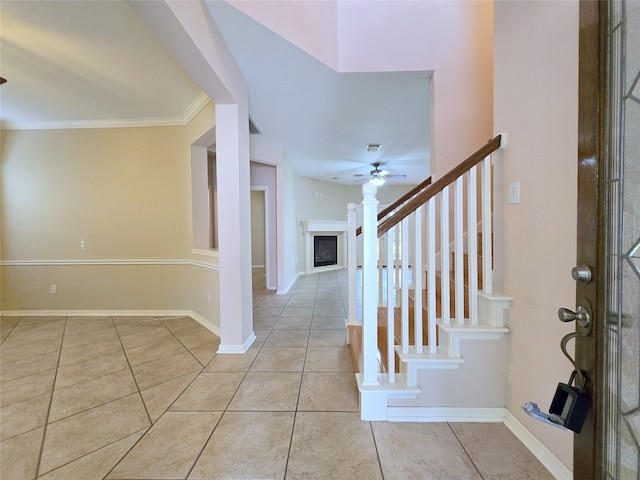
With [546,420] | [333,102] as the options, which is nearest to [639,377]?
[546,420]

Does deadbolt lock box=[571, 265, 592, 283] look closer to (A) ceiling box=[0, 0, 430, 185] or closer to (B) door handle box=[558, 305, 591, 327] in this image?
(B) door handle box=[558, 305, 591, 327]

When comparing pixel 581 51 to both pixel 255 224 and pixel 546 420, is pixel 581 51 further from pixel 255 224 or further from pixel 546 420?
pixel 255 224

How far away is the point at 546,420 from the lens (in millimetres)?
707

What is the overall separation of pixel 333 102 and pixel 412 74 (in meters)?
0.83

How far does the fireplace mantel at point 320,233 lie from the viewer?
582 centimetres

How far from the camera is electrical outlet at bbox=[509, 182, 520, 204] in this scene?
1283 mm

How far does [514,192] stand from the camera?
1.31 metres

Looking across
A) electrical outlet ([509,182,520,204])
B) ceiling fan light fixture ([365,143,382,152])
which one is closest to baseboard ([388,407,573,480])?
electrical outlet ([509,182,520,204])

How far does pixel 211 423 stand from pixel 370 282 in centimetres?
121

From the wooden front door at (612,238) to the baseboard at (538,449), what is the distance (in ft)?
1.85

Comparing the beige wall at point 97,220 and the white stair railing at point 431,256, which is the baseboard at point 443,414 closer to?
the white stair railing at point 431,256

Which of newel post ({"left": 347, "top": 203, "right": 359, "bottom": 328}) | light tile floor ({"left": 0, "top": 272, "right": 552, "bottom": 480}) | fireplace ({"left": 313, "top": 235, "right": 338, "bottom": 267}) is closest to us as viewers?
light tile floor ({"left": 0, "top": 272, "right": 552, "bottom": 480})

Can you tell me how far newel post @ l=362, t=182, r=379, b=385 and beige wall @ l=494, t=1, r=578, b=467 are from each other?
0.71 meters

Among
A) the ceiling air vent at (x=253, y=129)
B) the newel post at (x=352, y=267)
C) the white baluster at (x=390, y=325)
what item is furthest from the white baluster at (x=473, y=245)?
the ceiling air vent at (x=253, y=129)
